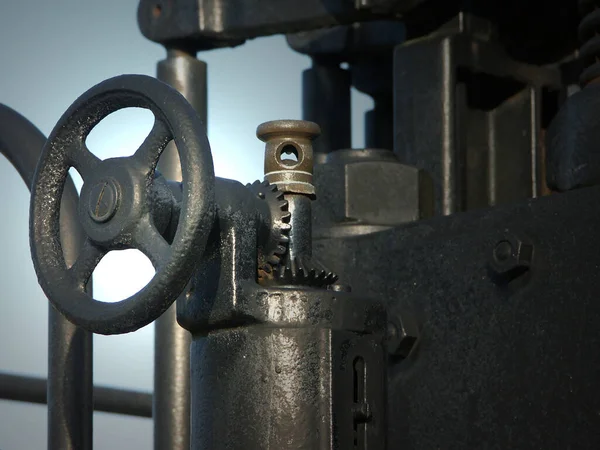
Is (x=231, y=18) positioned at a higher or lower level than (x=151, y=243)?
higher

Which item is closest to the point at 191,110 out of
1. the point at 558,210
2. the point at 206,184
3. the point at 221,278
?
the point at 206,184

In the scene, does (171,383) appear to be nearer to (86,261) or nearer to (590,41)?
(86,261)

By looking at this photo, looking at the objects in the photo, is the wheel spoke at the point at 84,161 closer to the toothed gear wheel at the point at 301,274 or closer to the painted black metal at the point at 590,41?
the toothed gear wheel at the point at 301,274

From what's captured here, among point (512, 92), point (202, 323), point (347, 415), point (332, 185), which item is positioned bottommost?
point (347, 415)

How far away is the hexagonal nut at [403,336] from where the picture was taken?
1.76 metres

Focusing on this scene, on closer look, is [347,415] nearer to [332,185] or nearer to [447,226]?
[447,226]

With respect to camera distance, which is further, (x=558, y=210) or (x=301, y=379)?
(x=558, y=210)

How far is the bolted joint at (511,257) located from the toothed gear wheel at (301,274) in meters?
0.27

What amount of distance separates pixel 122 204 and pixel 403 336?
54 centimetres

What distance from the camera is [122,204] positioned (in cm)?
136

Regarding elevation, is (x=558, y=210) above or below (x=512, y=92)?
below

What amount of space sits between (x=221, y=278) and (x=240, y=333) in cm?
6

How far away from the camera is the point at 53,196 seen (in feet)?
4.82

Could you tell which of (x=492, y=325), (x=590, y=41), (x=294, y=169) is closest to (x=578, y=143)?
(x=590, y=41)
